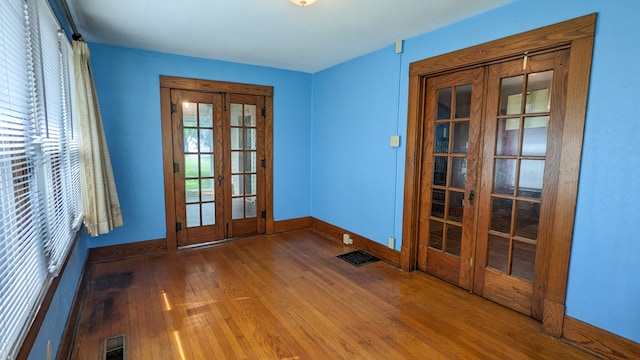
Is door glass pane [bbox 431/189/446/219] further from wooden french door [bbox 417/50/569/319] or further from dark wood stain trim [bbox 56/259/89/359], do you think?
dark wood stain trim [bbox 56/259/89/359]

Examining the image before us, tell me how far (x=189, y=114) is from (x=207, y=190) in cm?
104

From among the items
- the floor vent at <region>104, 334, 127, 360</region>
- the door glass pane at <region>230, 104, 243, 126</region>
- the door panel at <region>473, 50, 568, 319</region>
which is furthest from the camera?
the door glass pane at <region>230, 104, 243, 126</region>

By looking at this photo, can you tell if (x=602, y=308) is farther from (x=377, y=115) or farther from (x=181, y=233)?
(x=181, y=233)

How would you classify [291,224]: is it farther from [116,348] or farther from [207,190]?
[116,348]

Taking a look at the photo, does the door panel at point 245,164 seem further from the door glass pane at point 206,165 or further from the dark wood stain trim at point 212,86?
the door glass pane at point 206,165

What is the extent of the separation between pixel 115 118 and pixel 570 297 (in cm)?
473

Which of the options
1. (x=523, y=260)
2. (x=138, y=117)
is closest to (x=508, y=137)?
(x=523, y=260)

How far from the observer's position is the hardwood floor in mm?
2201

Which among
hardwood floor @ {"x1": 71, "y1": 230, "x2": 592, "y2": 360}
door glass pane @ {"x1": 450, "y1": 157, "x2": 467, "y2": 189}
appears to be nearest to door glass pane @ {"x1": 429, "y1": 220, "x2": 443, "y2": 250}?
hardwood floor @ {"x1": 71, "y1": 230, "x2": 592, "y2": 360}

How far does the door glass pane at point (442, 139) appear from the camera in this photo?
3182mm

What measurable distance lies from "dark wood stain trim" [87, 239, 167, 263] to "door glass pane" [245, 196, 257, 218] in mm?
1187

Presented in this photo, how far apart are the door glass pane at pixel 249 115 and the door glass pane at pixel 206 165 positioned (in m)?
0.73

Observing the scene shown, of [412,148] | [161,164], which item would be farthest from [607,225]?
[161,164]

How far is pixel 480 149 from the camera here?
2871mm
